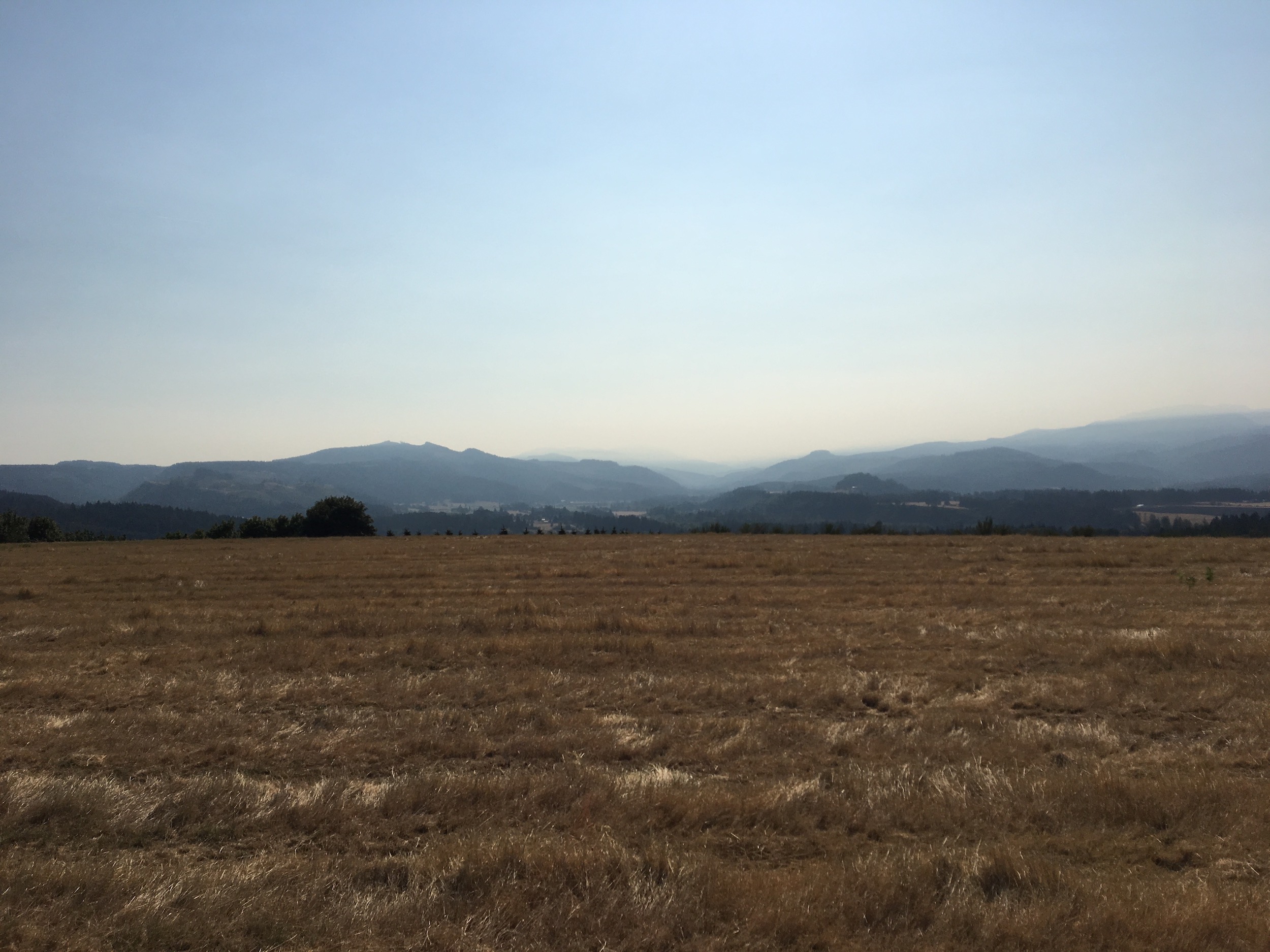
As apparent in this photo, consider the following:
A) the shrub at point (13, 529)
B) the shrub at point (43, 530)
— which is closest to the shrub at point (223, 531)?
the shrub at point (13, 529)

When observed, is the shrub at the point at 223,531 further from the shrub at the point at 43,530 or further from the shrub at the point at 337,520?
the shrub at the point at 43,530

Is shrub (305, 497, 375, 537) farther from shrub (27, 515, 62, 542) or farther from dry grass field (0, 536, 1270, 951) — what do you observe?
dry grass field (0, 536, 1270, 951)

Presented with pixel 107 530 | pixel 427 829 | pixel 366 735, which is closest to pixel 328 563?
pixel 366 735

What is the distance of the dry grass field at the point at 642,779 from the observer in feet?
15.5

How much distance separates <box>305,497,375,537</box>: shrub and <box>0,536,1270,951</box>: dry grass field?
144 feet

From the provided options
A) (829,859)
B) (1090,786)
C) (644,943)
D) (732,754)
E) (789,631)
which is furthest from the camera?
(789,631)

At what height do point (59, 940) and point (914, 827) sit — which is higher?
point (59, 940)

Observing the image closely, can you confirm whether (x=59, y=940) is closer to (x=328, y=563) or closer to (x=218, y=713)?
(x=218, y=713)

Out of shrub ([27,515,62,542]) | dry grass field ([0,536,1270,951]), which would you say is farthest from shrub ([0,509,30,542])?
dry grass field ([0,536,1270,951])

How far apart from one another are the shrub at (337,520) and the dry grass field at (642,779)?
43.9 metres

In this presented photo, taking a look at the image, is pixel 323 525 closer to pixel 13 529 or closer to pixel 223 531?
pixel 223 531

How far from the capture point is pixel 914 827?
611 centimetres

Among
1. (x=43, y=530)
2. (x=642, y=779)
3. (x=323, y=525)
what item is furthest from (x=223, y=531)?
(x=642, y=779)

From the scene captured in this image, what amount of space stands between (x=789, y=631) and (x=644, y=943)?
1081cm
